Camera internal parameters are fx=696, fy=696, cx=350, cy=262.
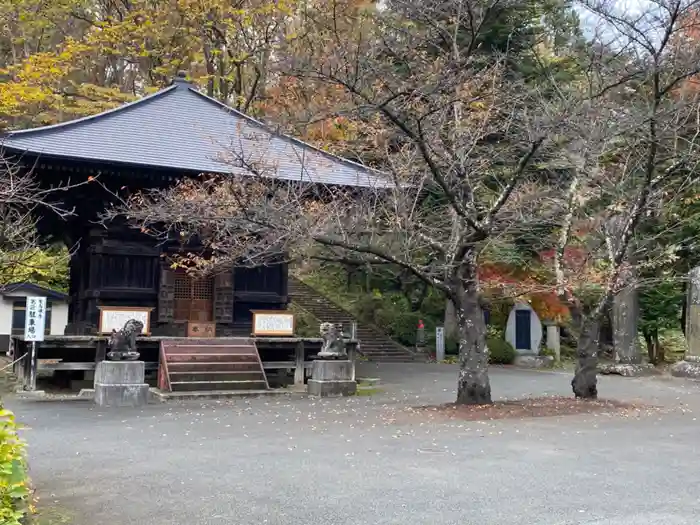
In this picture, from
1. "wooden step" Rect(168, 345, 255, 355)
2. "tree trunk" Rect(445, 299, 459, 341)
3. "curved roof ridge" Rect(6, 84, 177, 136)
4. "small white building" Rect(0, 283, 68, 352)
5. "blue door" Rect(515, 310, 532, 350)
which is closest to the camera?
"curved roof ridge" Rect(6, 84, 177, 136)

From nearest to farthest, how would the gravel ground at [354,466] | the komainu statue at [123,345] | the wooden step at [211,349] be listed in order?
the gravel ground at [354,466], the komainu statue at [123,345], the wooden step at [211,349]

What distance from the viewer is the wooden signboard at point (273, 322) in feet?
52.6

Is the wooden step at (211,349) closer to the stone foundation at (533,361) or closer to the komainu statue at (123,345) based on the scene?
the komainu statue at (123,345)

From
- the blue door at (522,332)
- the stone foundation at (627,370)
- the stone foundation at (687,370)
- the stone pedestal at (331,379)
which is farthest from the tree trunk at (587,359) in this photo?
the blue door at (522,332)

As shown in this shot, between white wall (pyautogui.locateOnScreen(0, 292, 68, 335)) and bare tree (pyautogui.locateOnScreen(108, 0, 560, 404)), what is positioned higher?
bare tree (pyautogui.locateOnScreen(108, 0, 560, 404))

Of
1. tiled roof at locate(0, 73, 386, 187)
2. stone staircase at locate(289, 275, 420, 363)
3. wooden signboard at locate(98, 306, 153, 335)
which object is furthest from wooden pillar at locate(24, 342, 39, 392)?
stone staircase at locate(289, 275, 420, 363)

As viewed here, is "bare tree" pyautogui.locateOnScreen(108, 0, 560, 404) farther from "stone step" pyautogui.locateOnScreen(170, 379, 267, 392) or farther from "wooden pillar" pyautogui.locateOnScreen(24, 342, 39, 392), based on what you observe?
"wooden pillar" pyautogui.locateOnScreen(24, 342, 39, 392)

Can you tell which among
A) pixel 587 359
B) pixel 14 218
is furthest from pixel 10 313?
pixel 587 359

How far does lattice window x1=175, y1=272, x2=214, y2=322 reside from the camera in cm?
1689

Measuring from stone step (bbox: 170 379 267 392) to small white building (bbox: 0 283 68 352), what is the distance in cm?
1060

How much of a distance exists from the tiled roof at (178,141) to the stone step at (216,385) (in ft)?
14.5

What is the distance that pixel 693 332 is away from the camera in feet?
61.1

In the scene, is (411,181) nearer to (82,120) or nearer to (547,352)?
(82,120)

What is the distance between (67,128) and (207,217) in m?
6.69
